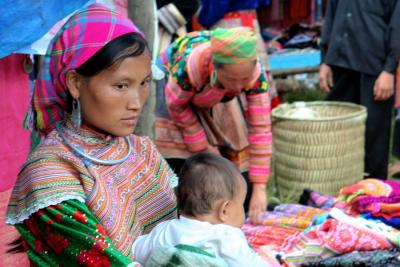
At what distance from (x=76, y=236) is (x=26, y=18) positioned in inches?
29.8

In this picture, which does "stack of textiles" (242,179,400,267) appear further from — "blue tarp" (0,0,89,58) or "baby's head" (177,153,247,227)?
"blue tarp" (0,0,89,58)

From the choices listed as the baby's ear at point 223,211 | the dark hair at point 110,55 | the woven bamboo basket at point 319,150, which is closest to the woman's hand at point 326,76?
the woven bamboo basket at point 319,150

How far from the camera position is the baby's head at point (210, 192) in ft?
5.91

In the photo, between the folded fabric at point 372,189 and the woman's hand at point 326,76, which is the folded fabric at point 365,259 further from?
the woman's hand at point 326,76

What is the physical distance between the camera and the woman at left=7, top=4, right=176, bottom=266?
1.45 m

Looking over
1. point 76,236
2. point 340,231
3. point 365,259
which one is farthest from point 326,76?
point 76,236

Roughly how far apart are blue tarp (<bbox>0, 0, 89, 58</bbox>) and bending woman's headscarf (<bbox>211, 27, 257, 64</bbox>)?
86 cm

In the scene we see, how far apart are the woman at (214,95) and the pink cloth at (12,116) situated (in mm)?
859

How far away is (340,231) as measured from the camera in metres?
2.70

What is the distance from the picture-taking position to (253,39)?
2.70 meters

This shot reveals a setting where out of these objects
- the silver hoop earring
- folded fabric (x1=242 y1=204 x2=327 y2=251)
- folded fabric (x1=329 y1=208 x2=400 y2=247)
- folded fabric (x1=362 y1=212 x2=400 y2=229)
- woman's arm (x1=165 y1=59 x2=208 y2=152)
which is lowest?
folded fabric (x1=242 y1=204 x2=327 y2=251)

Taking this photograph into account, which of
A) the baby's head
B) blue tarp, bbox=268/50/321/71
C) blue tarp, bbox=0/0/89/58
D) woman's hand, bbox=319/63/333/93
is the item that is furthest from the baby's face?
blue tarp, bbox=268/50/321/71

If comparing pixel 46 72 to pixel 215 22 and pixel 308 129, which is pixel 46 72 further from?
pixel 215 22

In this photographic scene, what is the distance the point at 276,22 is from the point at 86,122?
265 inches
